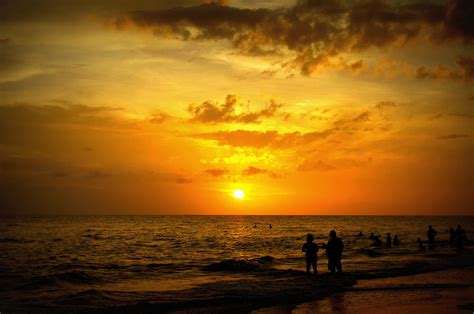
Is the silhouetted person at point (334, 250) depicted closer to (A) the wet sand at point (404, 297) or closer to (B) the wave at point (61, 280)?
(A) the wet sand at point (404, 297)

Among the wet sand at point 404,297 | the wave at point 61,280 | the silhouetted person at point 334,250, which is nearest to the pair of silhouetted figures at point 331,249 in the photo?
the silhouetted person at point 334,250

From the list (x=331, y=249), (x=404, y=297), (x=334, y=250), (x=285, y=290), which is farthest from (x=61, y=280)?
(x=404, y=297)

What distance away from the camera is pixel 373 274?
25.2m

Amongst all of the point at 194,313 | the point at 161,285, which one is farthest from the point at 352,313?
the point at 161,285

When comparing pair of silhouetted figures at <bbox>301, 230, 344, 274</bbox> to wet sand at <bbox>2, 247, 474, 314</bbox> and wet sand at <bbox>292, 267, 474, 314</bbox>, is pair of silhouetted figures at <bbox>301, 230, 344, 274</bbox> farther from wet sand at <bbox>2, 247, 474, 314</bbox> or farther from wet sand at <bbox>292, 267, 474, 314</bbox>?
wet sand at <bbox>292, 267, 474, 314</bbox>

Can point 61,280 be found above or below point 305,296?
below

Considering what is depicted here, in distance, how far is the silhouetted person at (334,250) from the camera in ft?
77.4

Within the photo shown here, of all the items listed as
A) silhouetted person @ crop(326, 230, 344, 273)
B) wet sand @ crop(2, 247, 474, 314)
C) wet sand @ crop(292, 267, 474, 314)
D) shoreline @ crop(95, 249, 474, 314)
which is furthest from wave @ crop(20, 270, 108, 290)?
wet sand @ crop(292, 267, 474, 314)

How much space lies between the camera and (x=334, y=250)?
24.0 meters

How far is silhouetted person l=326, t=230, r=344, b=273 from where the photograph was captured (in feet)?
77.4

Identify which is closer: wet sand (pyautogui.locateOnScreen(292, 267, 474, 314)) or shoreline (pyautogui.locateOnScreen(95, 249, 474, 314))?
wet sand (pyautogui.locateOnScreen(292, 267, 474, 314))

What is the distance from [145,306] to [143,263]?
21.3 m

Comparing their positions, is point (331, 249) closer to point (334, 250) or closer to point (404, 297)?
point (334, 250)

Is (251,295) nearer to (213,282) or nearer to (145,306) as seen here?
(145,306)
